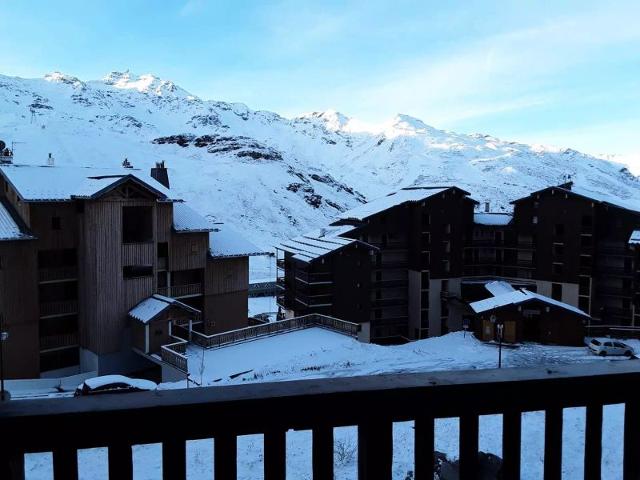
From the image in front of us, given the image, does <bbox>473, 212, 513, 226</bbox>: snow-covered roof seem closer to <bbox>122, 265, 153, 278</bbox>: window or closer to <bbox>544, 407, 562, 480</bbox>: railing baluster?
<bbox>122, 265, 153, 278</bbox>: window

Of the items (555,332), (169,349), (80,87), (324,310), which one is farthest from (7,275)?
(80,87)

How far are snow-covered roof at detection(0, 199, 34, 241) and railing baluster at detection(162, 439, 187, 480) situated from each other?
1059 inches

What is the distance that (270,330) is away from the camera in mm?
30703

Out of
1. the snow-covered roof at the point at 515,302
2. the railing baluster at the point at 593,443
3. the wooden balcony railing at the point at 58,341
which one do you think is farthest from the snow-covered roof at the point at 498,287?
the railing baluster at the point at 593,443

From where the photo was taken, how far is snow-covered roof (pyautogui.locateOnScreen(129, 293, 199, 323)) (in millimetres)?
27047

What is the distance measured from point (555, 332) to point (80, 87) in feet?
640

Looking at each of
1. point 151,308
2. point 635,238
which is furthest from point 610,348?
point 151,308

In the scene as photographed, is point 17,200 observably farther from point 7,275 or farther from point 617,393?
point 617,393

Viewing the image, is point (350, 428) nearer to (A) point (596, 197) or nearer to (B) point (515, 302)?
(B) point (515, 302)

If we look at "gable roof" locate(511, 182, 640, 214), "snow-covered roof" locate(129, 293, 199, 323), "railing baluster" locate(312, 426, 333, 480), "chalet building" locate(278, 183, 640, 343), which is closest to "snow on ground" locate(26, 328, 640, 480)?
"snow-covered roof" locate(129, 293, 199, 323)

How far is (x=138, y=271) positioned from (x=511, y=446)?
92.8 feet

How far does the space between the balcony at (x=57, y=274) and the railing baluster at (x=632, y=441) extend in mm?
28996

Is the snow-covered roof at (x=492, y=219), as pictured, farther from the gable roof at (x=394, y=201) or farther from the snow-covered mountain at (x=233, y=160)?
the snow-covered mountain at (x=233, y=160)

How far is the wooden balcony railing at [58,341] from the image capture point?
28.0m
